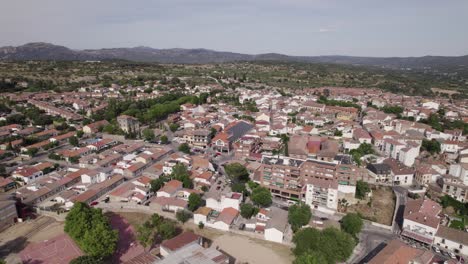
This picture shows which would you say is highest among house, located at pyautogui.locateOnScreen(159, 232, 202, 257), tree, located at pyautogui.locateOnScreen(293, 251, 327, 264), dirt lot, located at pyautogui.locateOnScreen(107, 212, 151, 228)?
tree, located at pyautogui.locateOnScreen(293, 251, 327, 264)

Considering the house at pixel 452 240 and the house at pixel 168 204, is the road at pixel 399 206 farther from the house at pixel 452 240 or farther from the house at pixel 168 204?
the house at pixel 168 204

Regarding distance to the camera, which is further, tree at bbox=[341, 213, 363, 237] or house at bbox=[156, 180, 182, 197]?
house at bbox=[156, 180, 182, 197]

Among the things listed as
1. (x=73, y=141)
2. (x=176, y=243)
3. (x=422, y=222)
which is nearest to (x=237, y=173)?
(x=176, y=243)

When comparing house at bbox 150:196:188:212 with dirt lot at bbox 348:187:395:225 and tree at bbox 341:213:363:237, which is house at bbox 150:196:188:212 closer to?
tree at bbox 341:213:363:237

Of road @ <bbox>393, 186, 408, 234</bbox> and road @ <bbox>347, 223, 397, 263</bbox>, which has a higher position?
road @ <bbox>393, 186, 408, 234</bbox>

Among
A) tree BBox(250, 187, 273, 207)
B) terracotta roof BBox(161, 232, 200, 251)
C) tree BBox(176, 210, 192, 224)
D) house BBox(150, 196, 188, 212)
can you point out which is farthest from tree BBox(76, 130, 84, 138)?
tree BBox(250, 187, 273, 207)

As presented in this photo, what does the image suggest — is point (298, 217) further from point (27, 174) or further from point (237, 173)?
point (27, 174)

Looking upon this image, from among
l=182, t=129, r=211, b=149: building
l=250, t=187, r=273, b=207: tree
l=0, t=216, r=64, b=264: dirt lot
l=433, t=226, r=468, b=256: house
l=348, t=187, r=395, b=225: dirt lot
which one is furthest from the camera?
l=182, t=129, r=211, b=149: building
